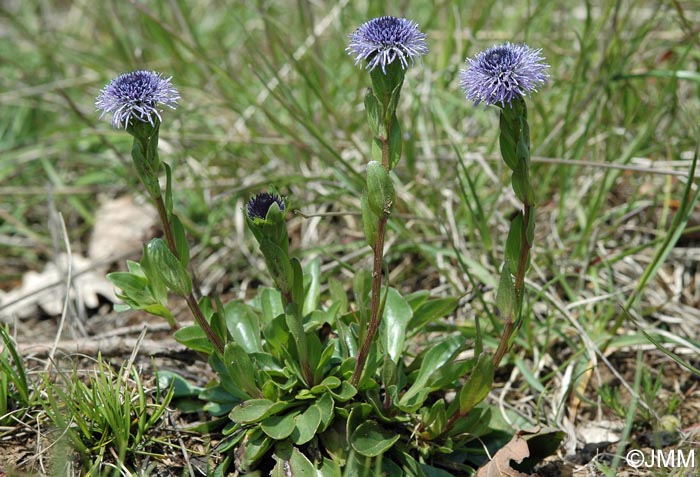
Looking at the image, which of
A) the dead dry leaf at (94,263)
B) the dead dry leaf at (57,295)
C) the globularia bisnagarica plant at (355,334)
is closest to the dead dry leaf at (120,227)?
the dead dry leaf at (94,263)

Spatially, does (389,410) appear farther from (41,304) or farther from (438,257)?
(41,304)

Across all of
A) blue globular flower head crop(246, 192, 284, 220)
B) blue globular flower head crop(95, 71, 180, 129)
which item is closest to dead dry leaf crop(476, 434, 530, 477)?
blue globular flower head crop(246, 192, 284, 220)

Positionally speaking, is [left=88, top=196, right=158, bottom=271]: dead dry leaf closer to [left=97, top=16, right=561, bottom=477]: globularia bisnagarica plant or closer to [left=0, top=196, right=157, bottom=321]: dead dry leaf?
[left=0, top=196, right=157, bottom=321]: dead dry leaf

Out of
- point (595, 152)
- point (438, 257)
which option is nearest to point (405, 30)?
point (438, 257)

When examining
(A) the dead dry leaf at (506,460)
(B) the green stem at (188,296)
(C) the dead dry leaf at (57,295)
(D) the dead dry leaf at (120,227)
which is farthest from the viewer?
(D) the dead dry leaf at (120,227)

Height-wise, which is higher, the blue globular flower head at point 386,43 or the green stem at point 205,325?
the blue globular flower head at point 386,43

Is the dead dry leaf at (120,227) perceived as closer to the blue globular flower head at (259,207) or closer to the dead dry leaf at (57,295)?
the dead dry leaf at (57,295)
